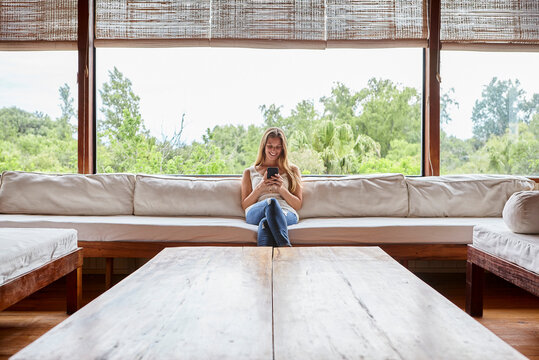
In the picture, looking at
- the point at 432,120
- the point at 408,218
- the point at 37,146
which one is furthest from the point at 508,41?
the point at 37,146

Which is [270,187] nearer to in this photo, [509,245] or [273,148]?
[273,148]

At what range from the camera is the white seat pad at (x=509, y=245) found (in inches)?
81.4

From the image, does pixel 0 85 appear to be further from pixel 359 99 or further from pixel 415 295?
pixel 415 295

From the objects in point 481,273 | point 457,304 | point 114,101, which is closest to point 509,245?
point 481,273

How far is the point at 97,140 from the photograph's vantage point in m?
4.14

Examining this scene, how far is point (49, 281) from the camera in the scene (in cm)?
226

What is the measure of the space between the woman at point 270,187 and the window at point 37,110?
1698mm

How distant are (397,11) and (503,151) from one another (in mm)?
1518

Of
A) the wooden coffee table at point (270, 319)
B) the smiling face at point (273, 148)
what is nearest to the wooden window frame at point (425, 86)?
the smiling face at point (273, 148)

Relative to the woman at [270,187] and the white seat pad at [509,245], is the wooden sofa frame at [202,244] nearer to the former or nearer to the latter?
the woman at [270,187]

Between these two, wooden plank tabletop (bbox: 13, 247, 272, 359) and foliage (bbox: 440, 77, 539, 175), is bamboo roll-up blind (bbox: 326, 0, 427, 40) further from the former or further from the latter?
wooden plank tabletop (bbox: 13, 247, 272, 359)

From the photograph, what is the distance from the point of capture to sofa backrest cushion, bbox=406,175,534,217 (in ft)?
11.8

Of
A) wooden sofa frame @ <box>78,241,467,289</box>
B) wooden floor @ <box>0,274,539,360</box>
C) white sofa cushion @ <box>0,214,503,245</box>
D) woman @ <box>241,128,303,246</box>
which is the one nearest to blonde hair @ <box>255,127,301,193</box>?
woman @ <box>241,128,303,246</box>

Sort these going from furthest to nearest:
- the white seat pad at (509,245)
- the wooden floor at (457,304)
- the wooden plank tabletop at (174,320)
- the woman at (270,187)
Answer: the woman at (270,187), the wooden floor at (457,304), the white seat pad at (509,245), the wooden plank tabletop at (174,320)
